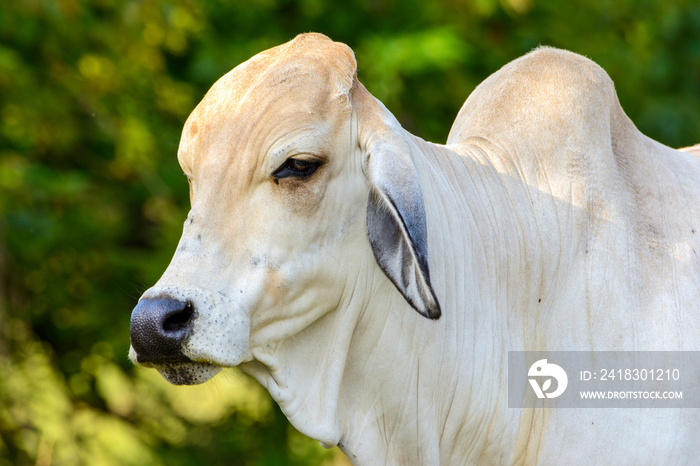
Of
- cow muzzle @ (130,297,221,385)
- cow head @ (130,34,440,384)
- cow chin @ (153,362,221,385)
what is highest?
cow head @ (130,34,440,384)

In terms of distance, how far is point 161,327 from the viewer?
2523mm

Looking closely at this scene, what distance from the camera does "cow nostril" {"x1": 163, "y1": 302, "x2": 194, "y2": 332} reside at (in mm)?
2531

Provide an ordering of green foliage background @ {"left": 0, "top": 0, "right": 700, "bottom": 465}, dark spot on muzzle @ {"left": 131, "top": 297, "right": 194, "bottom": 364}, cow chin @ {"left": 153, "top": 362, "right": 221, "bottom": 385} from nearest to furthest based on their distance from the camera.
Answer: dark spot on muzzle @ {"left": 131, "top": 297, "right": 194, "bottom": 364} → cow chin @ {"left": 153, "top": 362, "right": 221, "bottom": 385} → green foliage background @ {"left": 0, "top": 0, "right": 700, "bottom": 465}

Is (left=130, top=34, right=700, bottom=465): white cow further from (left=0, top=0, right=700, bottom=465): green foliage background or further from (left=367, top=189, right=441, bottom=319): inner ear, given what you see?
(left=0, top=0, right=700, bottom=465): green foliage background

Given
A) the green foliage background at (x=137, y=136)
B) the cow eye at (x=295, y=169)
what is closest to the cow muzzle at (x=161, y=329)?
the cow eye at (x=295, y=169)

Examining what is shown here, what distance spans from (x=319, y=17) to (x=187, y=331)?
5.22 meters

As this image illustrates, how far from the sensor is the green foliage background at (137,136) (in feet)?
21.9

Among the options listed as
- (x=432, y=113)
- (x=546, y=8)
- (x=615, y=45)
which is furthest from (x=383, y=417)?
(x=615, y=45)

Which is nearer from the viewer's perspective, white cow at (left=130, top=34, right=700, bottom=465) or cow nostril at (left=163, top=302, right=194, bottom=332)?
cow nostril at (left=163, top=302, right=194, bottom=332)

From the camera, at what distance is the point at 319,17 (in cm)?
731

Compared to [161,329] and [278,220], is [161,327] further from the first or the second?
[278,220]

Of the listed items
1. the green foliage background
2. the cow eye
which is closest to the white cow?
the cow eye

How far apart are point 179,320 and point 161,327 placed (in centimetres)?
Result: 6

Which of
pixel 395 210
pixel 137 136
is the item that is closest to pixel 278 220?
pixel 395 210
